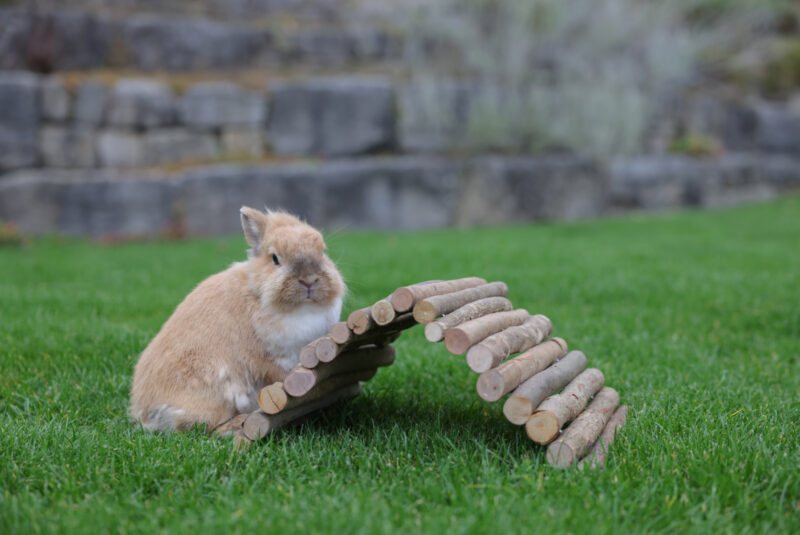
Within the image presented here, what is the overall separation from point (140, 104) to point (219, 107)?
1.22 metres

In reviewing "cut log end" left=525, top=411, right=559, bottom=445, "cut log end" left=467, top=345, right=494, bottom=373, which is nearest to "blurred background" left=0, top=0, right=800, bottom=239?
"cut log end" left=467, top=345, right=494, bottom=373

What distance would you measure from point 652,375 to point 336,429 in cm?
197

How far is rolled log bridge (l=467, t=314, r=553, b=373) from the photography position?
2.90 meters

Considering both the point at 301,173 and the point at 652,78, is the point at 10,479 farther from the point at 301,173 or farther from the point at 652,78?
the point at 652,78

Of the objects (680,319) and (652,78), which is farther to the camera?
(652,78)

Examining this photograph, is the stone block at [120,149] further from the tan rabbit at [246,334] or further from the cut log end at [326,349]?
the cut log end at [326,349]

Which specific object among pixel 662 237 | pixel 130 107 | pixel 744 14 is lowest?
pixel 662 237

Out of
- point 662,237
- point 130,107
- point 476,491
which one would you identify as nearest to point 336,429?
point 476,491

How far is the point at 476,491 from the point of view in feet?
8.84

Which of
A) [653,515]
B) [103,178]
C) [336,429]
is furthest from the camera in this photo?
[103,178]

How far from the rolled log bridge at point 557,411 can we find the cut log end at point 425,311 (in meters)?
0.58

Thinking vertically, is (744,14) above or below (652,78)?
above

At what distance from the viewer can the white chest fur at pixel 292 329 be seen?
327cm

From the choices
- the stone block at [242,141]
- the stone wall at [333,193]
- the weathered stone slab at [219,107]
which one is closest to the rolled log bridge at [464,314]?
the stone wall at [333,193]
